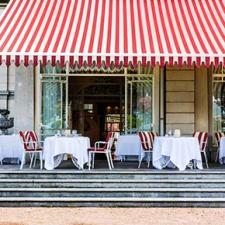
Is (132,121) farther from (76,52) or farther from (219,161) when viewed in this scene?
(76,52)

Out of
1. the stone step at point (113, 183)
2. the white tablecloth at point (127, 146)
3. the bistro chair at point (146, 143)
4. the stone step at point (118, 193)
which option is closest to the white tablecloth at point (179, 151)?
the bistro chair at point (146, 143)

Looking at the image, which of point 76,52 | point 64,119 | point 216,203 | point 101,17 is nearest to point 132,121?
point 64,119

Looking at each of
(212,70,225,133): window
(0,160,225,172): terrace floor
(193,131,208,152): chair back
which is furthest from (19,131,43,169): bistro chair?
(212,70,225,133): window

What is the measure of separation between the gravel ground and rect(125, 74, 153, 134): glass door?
549 cm

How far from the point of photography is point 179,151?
1166 cm

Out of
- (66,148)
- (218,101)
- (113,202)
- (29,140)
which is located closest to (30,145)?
(29,140)

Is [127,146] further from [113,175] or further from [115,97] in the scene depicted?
[113,175]

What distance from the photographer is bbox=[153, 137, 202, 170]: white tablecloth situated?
38.1ft

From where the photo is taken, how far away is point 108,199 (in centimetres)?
949

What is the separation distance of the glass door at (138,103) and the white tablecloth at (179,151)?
2.67 m

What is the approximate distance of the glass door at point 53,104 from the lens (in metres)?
14.4

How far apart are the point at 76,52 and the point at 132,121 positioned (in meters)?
4.59

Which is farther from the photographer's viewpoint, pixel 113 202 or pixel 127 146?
pixel 127 146

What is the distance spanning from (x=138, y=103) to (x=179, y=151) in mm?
3201
